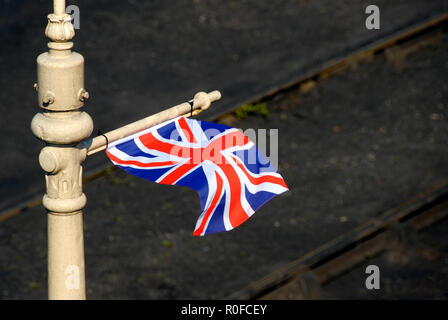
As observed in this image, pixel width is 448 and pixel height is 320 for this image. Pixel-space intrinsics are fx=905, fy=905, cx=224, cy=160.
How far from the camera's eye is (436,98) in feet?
57.5

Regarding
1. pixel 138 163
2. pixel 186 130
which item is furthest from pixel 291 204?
pixel 138 163

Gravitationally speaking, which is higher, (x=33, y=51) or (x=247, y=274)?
(x=33, y=51)

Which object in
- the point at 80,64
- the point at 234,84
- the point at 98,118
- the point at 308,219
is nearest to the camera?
the point at 80,64

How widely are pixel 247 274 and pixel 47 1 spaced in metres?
9.58

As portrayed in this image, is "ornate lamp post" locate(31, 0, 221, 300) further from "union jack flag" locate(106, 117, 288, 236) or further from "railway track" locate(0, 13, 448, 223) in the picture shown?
"railway track" locate(0, 13, 448, 223)

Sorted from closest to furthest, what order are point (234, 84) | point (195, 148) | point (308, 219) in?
point (195, 148)
point (308, 219)
point (234, 84)

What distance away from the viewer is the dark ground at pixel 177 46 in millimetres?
17031

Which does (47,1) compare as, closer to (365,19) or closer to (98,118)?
(98,118)

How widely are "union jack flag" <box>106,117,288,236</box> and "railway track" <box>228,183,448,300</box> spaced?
4.86 m

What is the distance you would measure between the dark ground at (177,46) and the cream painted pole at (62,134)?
8.63m

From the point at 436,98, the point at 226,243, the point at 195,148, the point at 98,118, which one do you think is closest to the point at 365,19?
the point at 436,98

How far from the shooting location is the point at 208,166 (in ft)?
25.8

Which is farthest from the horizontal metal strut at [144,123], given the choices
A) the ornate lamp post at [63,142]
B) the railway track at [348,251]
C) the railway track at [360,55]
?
the railway track at [360,55]

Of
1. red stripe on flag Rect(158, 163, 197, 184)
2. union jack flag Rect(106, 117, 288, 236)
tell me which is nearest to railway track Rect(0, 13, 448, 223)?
union jack flag Rect(106, 117, 288, 236)
